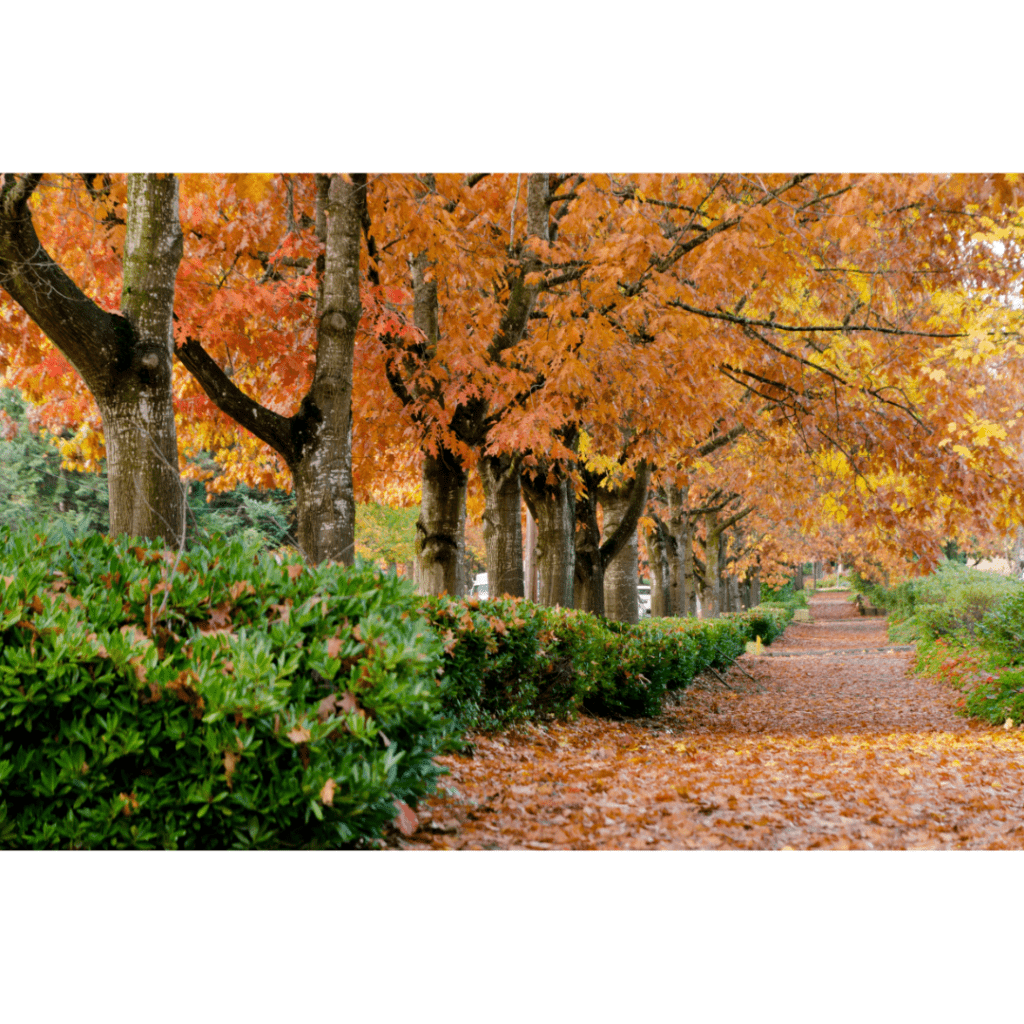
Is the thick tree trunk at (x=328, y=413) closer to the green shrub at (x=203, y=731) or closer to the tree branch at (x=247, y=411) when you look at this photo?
the tree branch at (x=247, y=411)

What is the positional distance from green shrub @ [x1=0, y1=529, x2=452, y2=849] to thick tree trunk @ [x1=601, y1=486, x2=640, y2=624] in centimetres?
893

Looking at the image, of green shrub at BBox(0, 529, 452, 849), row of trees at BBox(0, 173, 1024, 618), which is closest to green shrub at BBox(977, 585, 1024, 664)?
row of trees at BBox(0, 173, 1024, 618)

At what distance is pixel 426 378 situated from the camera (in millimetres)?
8109

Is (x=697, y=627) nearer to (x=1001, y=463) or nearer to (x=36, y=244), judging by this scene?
(x=1001, y=463)

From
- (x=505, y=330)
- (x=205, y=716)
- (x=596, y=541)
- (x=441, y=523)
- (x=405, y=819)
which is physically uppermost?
(x=505, y=330)

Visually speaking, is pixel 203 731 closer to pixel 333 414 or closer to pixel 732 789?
pixel 732 789

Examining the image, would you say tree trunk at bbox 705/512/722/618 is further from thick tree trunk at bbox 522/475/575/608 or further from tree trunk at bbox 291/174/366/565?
tree trunk at bbox 291/174/366/565

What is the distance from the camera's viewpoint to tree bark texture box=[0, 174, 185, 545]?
471 cm

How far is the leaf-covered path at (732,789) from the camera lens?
12.1 feet

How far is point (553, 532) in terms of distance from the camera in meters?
10.2

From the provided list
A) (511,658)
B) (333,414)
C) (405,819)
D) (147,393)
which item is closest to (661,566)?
(511,658)

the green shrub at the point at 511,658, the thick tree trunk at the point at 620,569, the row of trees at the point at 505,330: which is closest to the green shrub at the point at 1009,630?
the row of trees at the point at 505,330

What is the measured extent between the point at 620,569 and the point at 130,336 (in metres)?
8.72

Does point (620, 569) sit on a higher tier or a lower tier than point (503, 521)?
lower
